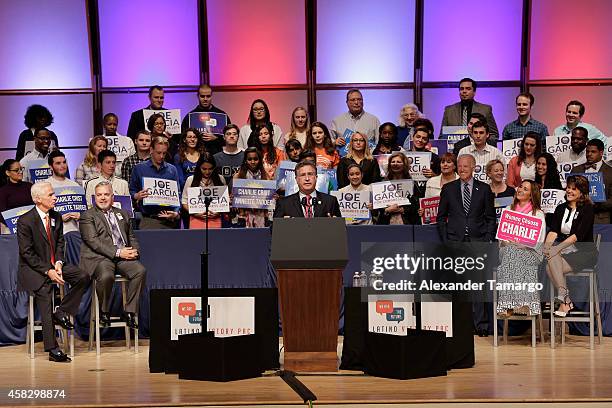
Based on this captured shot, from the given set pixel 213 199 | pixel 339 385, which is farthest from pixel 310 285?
pixel 213 199

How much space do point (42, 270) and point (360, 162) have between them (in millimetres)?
3379

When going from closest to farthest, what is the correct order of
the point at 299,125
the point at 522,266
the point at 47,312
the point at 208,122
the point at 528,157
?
1. the point at 47,312
2. the point at 522,266
3. the point at 528,157
4. the point at 299,125
5. the point at 208,122

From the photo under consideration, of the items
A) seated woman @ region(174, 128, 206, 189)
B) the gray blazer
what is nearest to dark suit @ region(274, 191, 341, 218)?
the gray blazer

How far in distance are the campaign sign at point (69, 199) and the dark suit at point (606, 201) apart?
4.91 metres

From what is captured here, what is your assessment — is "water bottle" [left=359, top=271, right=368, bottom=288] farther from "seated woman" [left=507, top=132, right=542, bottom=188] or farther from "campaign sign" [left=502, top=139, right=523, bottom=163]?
"campaign sign" [left=502, top=139, right=523, bottom=163]

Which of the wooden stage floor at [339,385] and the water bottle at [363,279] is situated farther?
the water bottle at [363,279]

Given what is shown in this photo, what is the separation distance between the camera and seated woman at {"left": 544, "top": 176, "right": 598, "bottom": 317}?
9.35 meters

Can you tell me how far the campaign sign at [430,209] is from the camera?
10.2m

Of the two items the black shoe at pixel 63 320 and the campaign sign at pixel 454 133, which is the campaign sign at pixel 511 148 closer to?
the campaign sign at pixel 454 133

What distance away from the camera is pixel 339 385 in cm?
688

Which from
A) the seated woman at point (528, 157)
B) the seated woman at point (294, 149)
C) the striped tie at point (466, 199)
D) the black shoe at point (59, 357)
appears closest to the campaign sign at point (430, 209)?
the striped tie at point (466, 199)

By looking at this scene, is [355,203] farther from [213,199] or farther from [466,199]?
[213,199]

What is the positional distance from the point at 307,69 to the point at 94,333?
20.4ft

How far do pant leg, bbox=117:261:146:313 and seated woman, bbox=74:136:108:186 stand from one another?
1758 mm
